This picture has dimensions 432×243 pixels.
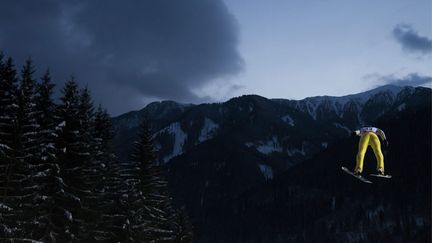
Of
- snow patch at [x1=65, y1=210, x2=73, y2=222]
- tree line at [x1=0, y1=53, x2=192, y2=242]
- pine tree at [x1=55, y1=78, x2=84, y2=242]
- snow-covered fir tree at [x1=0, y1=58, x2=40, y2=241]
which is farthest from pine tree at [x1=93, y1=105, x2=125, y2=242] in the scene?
snow-covered fir tree at [x1=0, y1=58, x2=40, y2=241]

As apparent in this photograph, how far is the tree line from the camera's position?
98.2 feet

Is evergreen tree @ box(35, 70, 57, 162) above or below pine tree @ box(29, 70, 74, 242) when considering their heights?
above

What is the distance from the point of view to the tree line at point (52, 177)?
29.9m

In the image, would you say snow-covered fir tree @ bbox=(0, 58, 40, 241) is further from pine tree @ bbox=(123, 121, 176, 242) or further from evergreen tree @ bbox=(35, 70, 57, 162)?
pine tree @ bbox=(123, 121, 176, 242)

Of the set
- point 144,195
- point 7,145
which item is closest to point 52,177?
point 7,145

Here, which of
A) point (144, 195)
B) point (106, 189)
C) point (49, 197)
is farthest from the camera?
point (106, 189)

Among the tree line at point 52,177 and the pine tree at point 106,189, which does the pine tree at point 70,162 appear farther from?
the pine tree at point 106,189

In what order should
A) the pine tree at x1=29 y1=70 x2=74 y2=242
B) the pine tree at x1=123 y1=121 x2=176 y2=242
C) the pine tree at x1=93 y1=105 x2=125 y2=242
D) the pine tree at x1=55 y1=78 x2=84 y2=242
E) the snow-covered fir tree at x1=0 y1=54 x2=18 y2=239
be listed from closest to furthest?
1. the snow-covered fir tree at x1=0 y1=54 x2=18 y2=239
2. the pine tree at x1=29 y1=70 x2=74 y2=242
3. the pine tree at x1=55 y1=78 x2=84 y2=242
4. the pine tree at x1=93 y1=105 x2=125 y2=242
5. the pine tree at x1=123 y1=121 x2=176 y2=242

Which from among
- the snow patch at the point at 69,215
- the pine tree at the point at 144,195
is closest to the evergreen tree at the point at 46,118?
the snow patch at the point at 69,215

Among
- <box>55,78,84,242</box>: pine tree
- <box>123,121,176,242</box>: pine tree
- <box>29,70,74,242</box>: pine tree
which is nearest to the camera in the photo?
<box>29,70,74,242</box>: pine tree

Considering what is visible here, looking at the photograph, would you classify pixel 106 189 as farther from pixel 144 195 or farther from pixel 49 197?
pixel 49 197

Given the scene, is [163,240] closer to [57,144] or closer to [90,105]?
[90,105]

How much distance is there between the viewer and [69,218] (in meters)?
32.0

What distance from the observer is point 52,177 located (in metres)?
32.4
